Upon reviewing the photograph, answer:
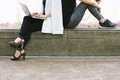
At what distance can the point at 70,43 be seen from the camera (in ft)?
21.5

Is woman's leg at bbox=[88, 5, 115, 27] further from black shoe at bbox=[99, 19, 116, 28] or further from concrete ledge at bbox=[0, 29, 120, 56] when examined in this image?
concrete ledge at bbox=[0, 29, 120, 56]

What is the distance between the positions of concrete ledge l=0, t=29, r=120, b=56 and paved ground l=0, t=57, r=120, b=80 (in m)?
0.12

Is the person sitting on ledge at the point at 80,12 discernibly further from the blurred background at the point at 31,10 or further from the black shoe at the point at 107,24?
the blurred background at the point at 31,10

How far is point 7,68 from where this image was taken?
5871 mm

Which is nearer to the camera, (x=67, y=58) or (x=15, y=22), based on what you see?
(x=67, y=58)

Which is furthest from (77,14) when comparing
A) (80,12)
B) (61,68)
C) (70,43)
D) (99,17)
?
(61,68)

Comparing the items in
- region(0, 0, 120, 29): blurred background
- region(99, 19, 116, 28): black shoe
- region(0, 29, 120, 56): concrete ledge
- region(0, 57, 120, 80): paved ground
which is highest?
region(0, 0, 120, 29): blurred background

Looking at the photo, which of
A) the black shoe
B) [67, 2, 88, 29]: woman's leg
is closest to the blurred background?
the black shoe

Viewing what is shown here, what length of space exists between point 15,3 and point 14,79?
3.82 m

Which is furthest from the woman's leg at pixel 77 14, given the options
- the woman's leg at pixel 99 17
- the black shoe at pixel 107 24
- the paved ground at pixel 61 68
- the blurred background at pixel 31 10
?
the blurred background at pixel 31 10

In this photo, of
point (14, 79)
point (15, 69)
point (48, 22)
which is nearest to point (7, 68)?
point (15, 69)

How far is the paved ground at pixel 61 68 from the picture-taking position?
541 centimetres

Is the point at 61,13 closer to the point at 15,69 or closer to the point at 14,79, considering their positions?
the point at 15,69

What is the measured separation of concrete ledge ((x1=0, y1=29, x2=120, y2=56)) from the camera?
6551 millimetres
